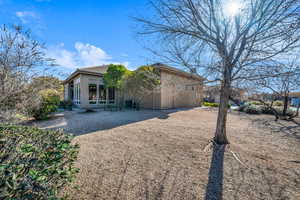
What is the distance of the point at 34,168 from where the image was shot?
1.15 m

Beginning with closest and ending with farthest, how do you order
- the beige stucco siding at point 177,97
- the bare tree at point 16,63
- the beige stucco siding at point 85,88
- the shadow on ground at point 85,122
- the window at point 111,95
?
the bare tree at point 16,63, the shadow on ground at point 85,122, the beige stucco siding at point 177,97, the beige stucco siding at point 85,88, the window at point 111,95

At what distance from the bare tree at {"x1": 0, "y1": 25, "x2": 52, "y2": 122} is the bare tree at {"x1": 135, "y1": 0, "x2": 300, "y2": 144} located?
3.07 meters

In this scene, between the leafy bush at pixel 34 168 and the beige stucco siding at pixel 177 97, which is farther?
the beige stucco siding at pixel 177 97

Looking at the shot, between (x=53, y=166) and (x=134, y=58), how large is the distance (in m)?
3.51

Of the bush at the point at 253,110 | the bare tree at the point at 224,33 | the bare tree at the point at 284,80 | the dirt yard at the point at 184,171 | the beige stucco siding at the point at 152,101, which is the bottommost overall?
the dirt yard at the point at 184,171

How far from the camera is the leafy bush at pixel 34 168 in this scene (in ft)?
3.06

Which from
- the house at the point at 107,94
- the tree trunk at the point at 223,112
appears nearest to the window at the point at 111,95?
the house at the point at 107,94

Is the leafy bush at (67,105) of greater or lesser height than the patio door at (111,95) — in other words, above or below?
below

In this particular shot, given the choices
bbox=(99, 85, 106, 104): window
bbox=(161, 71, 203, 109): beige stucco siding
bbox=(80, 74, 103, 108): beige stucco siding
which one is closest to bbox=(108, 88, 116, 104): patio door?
bbox=(99, 85, 106, 104): window

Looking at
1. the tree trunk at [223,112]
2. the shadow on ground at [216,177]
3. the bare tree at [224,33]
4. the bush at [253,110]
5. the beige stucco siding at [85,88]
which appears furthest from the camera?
the beige stucco siding at [85,88]

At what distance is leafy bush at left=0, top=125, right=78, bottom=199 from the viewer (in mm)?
934

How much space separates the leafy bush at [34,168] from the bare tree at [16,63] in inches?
86.8

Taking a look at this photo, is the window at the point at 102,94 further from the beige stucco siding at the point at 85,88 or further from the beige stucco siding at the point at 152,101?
the beige stucco siding at the point at 152,101

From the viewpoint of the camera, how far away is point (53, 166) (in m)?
1.22
